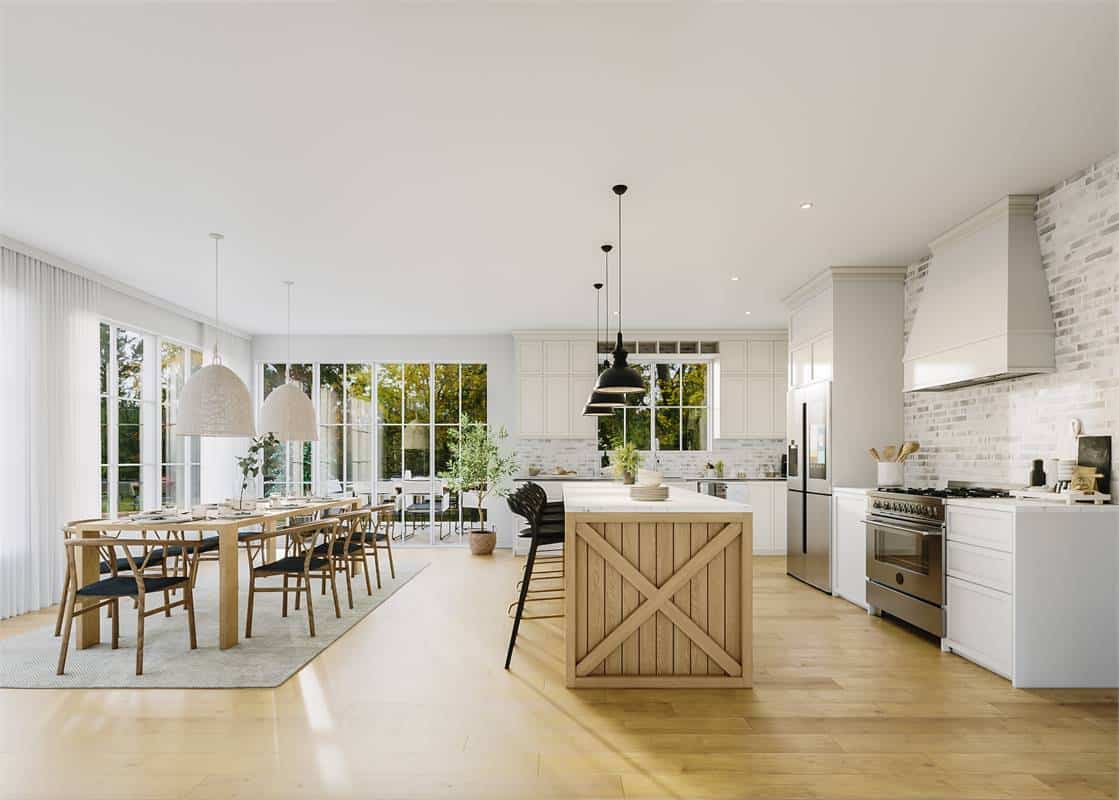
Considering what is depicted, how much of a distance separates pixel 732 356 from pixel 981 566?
5155 mm

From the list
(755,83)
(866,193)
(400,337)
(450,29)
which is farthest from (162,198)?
(400,337)

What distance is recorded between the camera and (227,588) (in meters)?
4.37

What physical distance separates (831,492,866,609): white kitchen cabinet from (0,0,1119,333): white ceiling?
2049 millimetres

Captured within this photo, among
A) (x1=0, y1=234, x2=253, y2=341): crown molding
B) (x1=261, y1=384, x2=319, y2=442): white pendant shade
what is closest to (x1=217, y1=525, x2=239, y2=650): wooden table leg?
(x1=261, y1=384, x2=319, y2=442): white pendant shade

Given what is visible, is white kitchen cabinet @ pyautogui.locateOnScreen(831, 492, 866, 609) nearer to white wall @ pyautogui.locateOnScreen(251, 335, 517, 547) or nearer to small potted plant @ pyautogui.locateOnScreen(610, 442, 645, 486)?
small potted plant @ pyautogui.locateOnScreen(610, 442, 645, 486)

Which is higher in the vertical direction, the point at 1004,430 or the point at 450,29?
the point at 450,29

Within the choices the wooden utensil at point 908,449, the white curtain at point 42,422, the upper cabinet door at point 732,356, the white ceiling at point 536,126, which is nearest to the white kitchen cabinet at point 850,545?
the wooden utensil at point 908,449

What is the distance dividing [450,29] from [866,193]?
2799 millimetres

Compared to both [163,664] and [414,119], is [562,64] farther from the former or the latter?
[163,664]

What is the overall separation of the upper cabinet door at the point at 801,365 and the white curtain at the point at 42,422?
667cm

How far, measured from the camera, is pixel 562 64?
2.69 meters

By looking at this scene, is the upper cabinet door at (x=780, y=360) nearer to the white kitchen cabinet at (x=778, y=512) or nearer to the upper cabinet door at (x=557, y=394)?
the white kitchen cabinet at (x=778, y=512)

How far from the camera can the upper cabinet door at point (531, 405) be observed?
8781 mm

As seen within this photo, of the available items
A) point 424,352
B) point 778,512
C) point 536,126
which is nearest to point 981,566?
point 536,126
